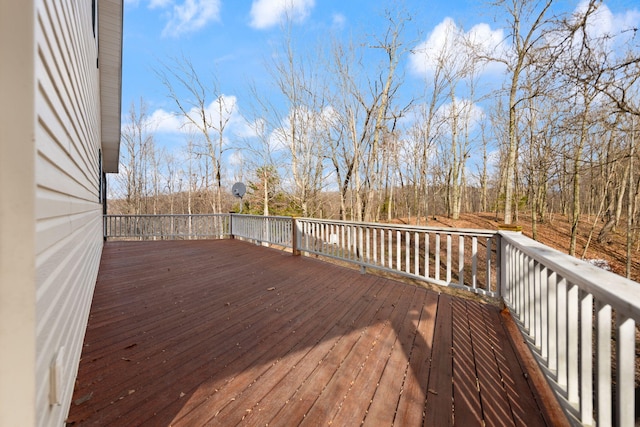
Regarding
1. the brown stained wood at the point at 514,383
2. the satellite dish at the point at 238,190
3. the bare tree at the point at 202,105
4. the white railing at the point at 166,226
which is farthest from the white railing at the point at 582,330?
the bare tree at the point at 202,105

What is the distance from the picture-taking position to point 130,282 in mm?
3994

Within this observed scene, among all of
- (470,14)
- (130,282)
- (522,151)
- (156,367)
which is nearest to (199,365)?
(156,367)

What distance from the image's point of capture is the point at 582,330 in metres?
1.22

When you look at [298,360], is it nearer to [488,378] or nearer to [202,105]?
[488,378]

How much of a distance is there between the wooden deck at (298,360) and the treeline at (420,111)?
5293 mm

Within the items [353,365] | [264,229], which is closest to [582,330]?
[353,365]

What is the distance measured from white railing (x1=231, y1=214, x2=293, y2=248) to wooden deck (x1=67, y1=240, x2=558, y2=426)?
2855 mm

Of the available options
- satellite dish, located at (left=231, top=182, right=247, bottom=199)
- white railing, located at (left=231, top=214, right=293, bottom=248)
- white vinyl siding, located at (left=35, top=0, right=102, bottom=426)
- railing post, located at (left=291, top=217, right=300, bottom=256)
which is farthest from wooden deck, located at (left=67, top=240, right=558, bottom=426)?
satellite dish, located at (left=231, top=182, right=247, bottom=199)

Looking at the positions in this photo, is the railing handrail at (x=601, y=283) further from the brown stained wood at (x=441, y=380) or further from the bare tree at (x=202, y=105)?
the bare tree at (x=202, y=105)

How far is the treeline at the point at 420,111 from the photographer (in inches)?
199

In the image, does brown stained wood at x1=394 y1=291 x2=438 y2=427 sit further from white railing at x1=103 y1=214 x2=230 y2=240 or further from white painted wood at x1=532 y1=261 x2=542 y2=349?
white railing at x1=103 y1=214 x2=230 y2=240

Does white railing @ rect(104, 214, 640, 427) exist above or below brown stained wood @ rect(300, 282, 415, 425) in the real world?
above

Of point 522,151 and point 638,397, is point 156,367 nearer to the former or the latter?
point 638,397

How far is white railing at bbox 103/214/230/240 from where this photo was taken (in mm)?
9133
